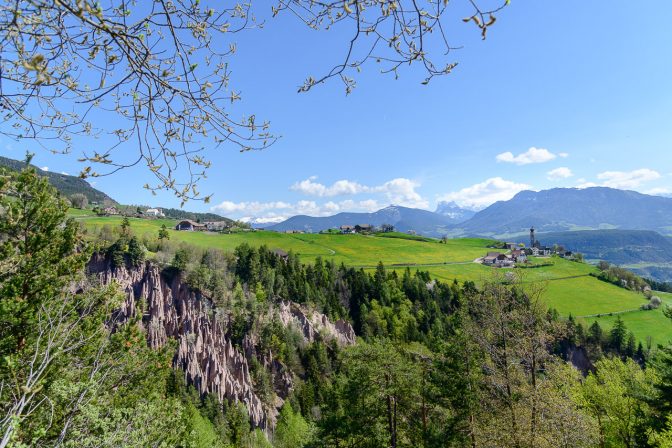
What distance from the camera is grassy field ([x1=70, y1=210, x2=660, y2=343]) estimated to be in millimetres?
69269

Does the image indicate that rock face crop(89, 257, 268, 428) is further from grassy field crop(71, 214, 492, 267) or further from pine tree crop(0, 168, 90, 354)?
pine tree crop(0, 168, 90, 354)

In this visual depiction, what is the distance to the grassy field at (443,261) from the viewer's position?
6927cm

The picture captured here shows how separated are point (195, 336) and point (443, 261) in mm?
82113

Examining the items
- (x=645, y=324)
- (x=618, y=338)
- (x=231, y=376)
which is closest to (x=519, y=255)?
(x=645, y=324)

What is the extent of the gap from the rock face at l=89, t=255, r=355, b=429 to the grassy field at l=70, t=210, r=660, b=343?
13486 millimetres

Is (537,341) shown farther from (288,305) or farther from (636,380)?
(288,305)

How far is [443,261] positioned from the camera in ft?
353

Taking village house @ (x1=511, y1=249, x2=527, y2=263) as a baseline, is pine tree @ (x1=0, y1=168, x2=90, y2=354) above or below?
above

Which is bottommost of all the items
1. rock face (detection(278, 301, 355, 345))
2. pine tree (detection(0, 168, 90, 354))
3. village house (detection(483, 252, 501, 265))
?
rock face (detection(278, 301, 355, 345))

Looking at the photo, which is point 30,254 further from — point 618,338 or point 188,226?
point 188,226

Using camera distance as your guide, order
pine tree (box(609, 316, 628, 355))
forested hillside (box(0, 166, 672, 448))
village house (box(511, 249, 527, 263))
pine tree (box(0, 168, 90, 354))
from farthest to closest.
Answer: village house (box(511, 249, 527, 263))
pine tree (box(609, 316, 628, 355))
pine tree (box(0, 168, 90, 354))
forested hillside (box(0, 166, 672, 448))

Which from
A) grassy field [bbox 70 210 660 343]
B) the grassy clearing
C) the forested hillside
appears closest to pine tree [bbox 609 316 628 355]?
the grassy clearing

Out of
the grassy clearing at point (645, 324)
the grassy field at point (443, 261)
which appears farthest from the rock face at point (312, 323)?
the grassy clearing at point (645, 324)

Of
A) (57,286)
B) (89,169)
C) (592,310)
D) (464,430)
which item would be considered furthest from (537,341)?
(592,310)
